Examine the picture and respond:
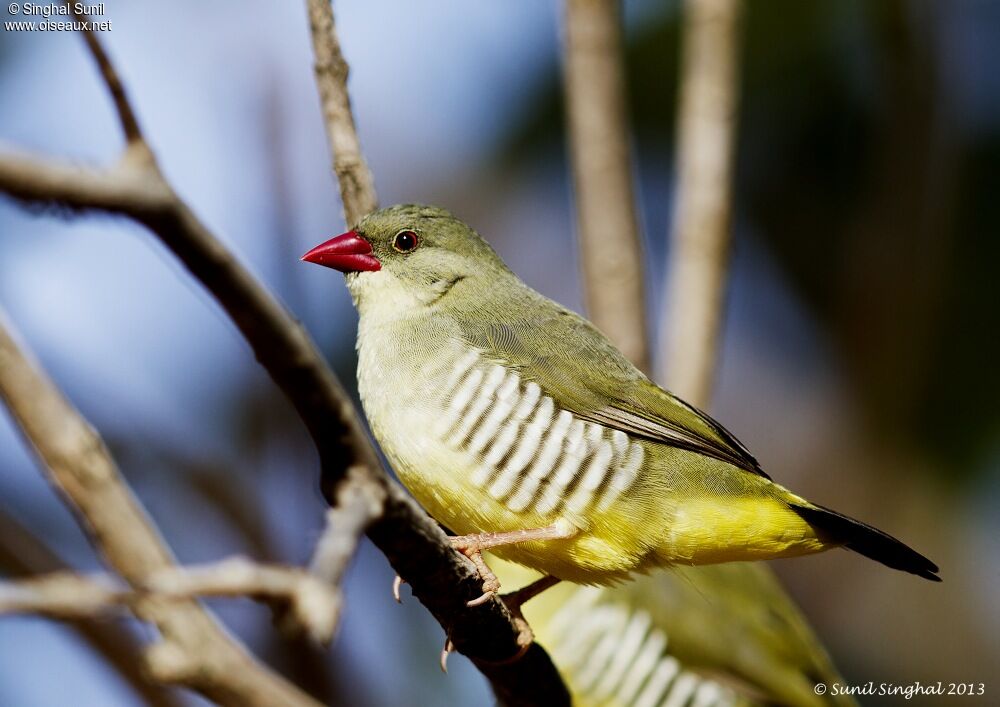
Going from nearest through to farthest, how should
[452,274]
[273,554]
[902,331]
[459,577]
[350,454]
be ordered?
[350,454] → [459,577] → [452,274] → [273,554] → [902,331]

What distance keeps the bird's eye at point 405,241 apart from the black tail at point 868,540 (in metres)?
1.42

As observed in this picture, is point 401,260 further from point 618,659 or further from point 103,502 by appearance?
point 103,502

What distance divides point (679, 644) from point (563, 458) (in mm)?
1357

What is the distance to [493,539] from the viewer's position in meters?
2.84

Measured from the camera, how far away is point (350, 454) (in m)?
1.73

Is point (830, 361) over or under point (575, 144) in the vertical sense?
under

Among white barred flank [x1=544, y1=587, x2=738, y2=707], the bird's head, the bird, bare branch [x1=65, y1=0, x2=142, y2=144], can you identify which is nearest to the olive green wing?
the bird

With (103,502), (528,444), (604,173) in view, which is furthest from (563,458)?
(604,173)

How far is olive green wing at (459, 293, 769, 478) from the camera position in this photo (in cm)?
318

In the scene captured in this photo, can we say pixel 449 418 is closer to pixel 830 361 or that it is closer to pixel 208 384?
pixel 208 384

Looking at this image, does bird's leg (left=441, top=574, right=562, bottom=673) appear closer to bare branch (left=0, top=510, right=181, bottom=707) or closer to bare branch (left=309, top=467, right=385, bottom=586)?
bare branch (left=0, top=510, right=181, bottom=707)

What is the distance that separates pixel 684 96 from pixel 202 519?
269cm

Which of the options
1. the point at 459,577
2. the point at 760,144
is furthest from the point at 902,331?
the point at 459,577

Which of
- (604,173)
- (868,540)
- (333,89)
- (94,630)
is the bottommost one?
(94,630)
